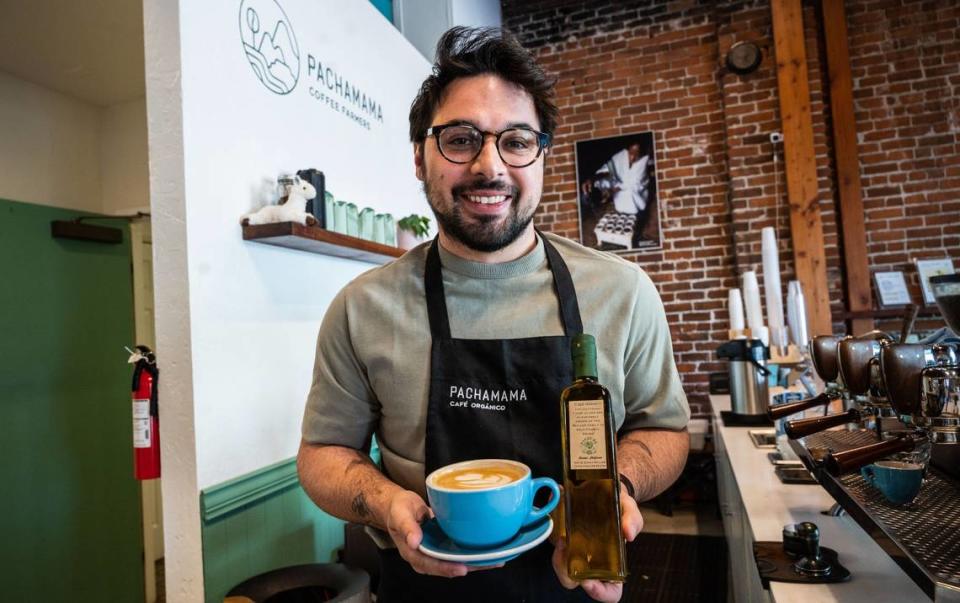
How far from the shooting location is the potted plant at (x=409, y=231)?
289 centimetres

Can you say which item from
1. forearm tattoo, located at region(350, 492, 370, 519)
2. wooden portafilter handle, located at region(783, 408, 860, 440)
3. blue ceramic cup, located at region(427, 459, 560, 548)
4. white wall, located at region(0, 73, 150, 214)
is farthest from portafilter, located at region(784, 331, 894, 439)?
white wall, located at region(0, 73, 150, 214)

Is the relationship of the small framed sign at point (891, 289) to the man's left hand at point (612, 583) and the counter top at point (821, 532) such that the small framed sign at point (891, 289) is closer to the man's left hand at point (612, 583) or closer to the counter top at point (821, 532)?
the counter top at point (821, 532)

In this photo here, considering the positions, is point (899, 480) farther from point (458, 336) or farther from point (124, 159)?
point (124, 159)

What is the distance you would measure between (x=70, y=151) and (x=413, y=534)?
12.8 feet

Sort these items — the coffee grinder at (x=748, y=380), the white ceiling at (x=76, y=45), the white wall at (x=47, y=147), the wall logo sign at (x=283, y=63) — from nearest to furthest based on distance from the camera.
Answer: the wall logo sign at (x=283, y=63)
the coffee grinder at (x=748, y=380)
the white ceiling at (x=76, y=45)
the white wall at (x=47, y=147)

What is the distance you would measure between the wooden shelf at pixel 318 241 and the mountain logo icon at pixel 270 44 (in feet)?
1.83

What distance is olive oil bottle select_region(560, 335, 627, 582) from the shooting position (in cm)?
83

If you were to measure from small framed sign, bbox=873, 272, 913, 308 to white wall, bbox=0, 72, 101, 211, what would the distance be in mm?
5116

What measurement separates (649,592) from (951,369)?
92.6 inches

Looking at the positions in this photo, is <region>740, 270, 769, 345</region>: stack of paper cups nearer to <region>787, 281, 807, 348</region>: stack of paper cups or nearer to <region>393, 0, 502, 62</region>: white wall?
<region>787, 281, 807, 348</region>: stack of paper cups

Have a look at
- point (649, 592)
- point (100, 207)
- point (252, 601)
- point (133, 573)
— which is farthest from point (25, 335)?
point (649, 592)

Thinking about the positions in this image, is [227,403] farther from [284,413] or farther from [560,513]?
[560,513]

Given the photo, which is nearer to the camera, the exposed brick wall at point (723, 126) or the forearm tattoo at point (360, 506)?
the forearm tattoo at point (360, 506)

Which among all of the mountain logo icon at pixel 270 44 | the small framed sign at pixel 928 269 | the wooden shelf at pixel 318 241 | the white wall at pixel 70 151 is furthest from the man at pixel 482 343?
the small framed sign at pixel 928 269
